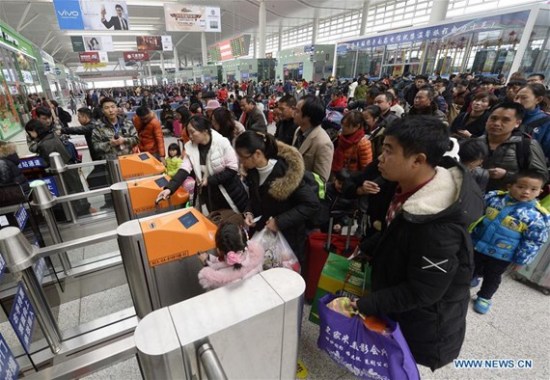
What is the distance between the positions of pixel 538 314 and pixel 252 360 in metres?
2.49

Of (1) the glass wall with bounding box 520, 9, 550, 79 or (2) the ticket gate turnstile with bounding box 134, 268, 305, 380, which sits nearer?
(2) the ticket gate turnstile with bounding box 134, 268, 305, 380

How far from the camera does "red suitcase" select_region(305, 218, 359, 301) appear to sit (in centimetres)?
199

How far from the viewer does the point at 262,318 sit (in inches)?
33.5

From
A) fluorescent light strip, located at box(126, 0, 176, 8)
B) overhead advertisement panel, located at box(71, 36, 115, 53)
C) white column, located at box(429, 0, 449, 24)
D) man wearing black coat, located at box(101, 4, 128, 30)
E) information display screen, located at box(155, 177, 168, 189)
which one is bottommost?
information display screen, located at box(155, 177, 168, 189)

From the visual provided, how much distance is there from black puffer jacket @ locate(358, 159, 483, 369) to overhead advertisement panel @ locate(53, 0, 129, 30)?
10.1 m

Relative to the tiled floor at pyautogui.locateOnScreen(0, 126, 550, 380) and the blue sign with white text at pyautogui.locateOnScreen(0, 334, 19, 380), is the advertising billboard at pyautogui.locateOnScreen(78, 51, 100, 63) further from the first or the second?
the blue sign with white text at pyautogui.locateOnScreen(0, 334, 19, 380)

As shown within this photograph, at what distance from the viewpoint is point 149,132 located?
3.87 meters

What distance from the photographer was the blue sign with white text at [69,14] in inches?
298

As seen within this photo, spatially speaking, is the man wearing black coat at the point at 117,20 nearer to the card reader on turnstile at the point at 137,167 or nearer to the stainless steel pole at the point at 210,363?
the card reader on turnstile at the point at 137,167

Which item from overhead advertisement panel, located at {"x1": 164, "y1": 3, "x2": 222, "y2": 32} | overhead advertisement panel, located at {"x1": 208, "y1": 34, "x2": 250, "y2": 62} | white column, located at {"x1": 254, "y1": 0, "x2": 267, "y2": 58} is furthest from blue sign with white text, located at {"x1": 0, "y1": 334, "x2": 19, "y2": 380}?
white column, located at {"x1": 254, "y1": 0, "x2": 267, "y2": 58}

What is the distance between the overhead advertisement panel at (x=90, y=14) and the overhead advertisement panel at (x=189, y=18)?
2.27 m

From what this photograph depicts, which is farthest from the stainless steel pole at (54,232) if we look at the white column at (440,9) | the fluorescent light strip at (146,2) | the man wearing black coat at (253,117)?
the fluorescent light strip at (146,2)

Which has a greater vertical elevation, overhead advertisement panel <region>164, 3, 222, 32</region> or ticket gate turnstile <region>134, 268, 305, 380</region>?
overhead advertisement panel <region>164, 3, 222, 32</region>

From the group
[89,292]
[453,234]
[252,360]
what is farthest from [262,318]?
[89,292]
